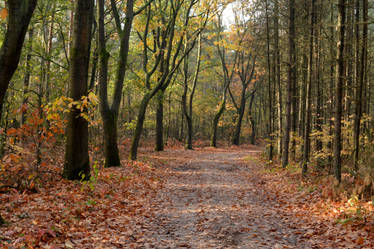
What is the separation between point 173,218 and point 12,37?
18.0ft

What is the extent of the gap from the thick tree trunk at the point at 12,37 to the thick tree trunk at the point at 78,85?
4057 mm

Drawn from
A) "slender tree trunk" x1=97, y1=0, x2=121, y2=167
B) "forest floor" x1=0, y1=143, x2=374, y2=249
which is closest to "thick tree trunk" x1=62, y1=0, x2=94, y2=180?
"forest floor" x1=0, y1=143, x2=374, y2=249

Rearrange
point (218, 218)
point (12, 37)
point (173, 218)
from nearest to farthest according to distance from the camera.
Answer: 1. point (12, 37)
2. point (218, 218)
3. point (173, 218)

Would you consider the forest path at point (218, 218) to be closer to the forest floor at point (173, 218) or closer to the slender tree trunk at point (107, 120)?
the forest floor at point (173, 218)

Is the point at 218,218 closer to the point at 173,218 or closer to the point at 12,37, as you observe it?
the point at 173,218

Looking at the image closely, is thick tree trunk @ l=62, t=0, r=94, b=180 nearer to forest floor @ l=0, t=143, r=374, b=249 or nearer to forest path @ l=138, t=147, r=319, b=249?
forest floor @ l=0, t=143, r=374, b=249

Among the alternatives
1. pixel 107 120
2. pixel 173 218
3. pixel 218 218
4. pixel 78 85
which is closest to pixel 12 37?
pixel 78 85

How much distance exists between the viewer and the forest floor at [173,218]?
5.48 metres

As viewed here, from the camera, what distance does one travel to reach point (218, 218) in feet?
24.0

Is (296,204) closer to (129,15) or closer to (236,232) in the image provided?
(236,232)

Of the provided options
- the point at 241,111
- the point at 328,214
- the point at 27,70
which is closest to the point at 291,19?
the point at 328,214

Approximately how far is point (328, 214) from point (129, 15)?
39.7 feet

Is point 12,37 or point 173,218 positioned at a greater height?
point 12,37

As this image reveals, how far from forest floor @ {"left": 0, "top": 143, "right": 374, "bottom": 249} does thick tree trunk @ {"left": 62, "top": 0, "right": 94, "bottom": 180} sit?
686 mm
